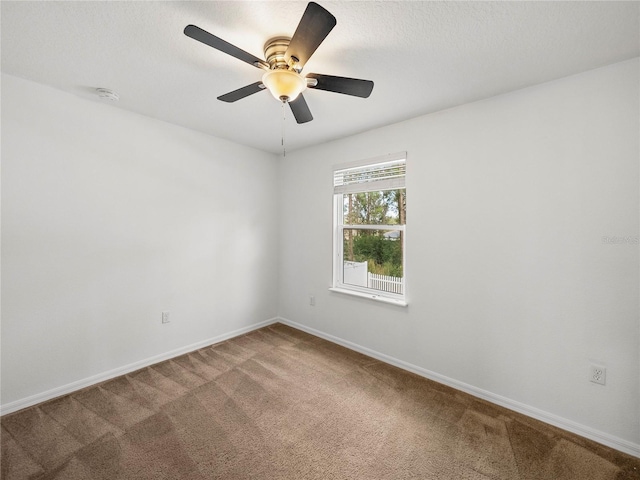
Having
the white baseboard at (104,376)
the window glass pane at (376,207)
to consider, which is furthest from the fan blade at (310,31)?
the white baseboard at (104,376)

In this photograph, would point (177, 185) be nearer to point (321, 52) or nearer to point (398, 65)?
point (321, 52)

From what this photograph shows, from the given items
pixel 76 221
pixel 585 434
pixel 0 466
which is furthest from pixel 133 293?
pixel 585 434

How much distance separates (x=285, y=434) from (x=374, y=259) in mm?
1911

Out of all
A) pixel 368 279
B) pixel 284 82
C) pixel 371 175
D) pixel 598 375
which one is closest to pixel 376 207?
pixel 371 175

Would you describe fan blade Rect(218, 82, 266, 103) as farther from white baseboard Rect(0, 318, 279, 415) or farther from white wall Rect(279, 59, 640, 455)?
white baseboard Rect(0, 318, 279, 415)

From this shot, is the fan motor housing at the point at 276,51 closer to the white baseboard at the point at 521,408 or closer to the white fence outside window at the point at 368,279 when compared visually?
the white fence outside window at the point at 368,279

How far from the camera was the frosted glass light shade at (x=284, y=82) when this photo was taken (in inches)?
60.9

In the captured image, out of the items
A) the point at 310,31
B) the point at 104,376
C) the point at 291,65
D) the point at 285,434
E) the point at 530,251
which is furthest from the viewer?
the point at 104,376

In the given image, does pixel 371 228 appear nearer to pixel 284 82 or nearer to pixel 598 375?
pixel 284 82

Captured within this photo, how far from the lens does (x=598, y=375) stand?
1837 mm

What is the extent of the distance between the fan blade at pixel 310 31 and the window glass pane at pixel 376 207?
1.78 meters

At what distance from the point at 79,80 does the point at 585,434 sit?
439 centimetres

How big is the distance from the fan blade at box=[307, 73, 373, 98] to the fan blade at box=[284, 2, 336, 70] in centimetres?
17

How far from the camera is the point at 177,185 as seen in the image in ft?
9.71
